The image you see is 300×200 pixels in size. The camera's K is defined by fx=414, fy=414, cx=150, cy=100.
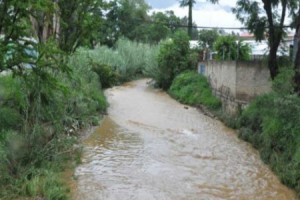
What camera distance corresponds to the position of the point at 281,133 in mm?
8500

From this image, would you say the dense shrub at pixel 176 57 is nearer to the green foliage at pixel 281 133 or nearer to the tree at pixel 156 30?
the green foliage at pixel 281 133

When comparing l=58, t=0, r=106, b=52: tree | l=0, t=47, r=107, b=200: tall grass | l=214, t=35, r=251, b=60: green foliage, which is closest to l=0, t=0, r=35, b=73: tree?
l=0, t=47, r=107, b=200: tall grass

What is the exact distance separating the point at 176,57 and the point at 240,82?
8812 mm

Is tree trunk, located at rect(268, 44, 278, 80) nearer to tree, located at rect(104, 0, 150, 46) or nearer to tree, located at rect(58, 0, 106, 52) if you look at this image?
tree, located at rect(58, 0, 106, 52)

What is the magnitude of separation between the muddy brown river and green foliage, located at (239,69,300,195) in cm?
22

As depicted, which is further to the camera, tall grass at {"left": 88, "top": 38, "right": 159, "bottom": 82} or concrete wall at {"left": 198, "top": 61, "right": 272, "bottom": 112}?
tall grass at {"left": 88, "top": 38, "right": 159, "bottom": 82}

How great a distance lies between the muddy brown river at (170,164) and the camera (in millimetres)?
6824

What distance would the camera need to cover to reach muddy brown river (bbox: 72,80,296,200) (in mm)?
6824

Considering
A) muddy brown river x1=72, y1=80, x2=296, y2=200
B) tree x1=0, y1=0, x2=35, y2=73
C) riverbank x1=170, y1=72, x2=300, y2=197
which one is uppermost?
tree x1=0, y1=0, x2=35, y2=73

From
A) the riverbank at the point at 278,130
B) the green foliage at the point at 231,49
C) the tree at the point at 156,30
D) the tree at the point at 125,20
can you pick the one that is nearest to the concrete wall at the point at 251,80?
the riverbank at the point at 278,130

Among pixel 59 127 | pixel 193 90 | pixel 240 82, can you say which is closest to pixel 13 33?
pixel 59 127

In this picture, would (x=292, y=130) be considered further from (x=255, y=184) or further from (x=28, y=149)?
(x=28, y=149)

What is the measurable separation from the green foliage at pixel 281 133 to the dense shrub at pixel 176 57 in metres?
11.9

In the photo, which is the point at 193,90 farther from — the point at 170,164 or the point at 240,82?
the point at 170,164
